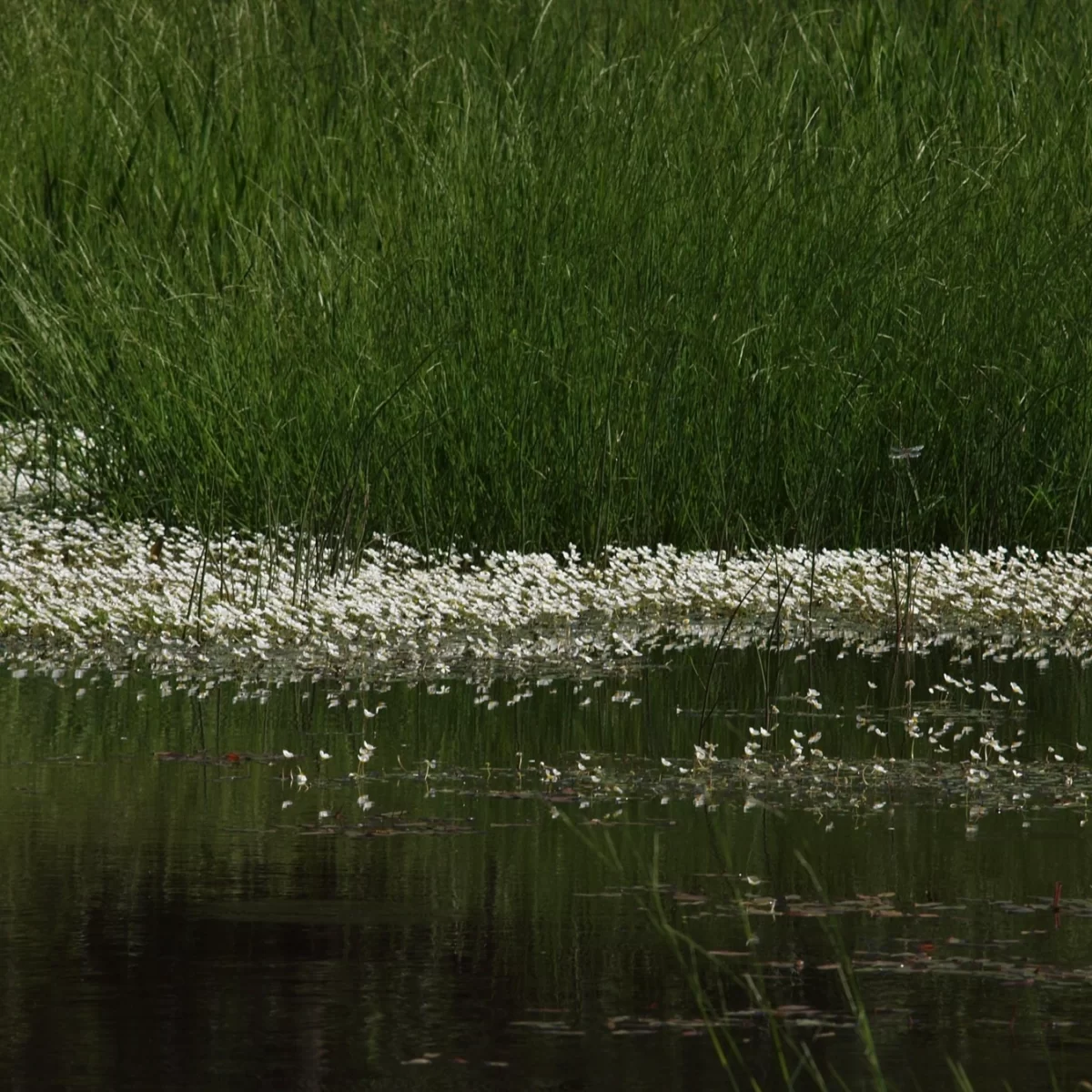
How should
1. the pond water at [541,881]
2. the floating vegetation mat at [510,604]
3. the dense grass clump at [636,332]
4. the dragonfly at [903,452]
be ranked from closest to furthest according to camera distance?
the pond water at [541,881] → the floating vegetation mat at [510,604] → the dragonfly at [903,452] → the dense grass clump at [636,332]

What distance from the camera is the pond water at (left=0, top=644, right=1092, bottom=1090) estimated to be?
4.47 meters

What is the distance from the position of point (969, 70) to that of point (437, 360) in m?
4.19

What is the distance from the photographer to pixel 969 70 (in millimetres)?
14117

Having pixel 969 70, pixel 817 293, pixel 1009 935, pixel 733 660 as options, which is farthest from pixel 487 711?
pixel 969 70

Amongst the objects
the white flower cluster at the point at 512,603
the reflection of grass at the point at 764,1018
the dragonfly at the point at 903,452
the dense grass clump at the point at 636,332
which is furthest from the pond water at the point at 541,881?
the dense grass clump at the point at 636,332

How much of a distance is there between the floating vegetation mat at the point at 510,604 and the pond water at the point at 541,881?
0.69m

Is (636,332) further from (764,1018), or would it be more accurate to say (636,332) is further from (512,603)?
(764,1018)

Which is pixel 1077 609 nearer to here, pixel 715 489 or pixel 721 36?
pixel 715 489

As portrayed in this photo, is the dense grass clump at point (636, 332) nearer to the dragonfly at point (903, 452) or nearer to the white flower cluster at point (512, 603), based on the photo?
the dragonfly at point (903, 452)

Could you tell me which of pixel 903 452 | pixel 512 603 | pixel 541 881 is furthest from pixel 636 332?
pixel 541 881

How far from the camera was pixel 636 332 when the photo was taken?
1162cm

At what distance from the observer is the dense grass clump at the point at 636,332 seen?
11594 mm

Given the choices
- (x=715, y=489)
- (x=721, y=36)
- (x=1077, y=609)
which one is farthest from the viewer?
(x=721, y=36)

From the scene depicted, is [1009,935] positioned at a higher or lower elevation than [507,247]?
lower
